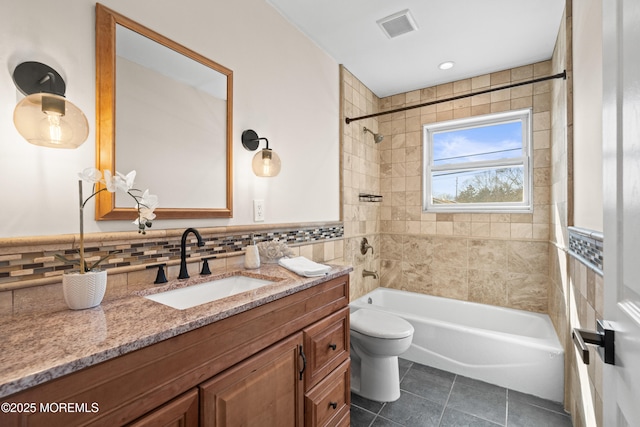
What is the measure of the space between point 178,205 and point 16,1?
82 cm

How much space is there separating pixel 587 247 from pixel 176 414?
1749mm

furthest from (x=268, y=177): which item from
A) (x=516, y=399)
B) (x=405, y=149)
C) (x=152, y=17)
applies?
(x=516, y=399)

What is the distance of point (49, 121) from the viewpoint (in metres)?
0.89

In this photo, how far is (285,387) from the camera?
1119 millimetres

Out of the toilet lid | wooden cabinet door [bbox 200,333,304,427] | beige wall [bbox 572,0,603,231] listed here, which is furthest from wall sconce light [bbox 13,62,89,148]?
beige wall [bbox 572,0,603,231]

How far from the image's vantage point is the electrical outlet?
66.6 inches

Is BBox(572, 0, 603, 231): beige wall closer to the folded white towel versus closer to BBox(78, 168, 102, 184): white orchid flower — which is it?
the folded white towel

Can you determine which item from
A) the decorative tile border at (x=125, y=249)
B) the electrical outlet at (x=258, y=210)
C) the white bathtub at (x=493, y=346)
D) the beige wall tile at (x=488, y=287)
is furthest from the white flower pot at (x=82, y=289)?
the beige wall tile at (x=488, y=287)

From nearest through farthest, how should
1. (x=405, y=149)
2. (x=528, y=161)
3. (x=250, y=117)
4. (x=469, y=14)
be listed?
(x=250, y=117)
(x=469, y=14)
(x=528, y=161)
(x=405, y=149)

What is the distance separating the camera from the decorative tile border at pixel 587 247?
3.71ft

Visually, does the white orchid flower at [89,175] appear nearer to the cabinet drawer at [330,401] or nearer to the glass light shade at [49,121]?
the glass light shade at [49,121]

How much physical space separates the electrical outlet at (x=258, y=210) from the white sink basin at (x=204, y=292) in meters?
0.40

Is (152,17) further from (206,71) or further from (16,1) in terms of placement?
(16,1)

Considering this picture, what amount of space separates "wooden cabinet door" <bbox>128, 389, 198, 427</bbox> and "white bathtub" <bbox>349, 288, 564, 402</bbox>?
6.21ft
